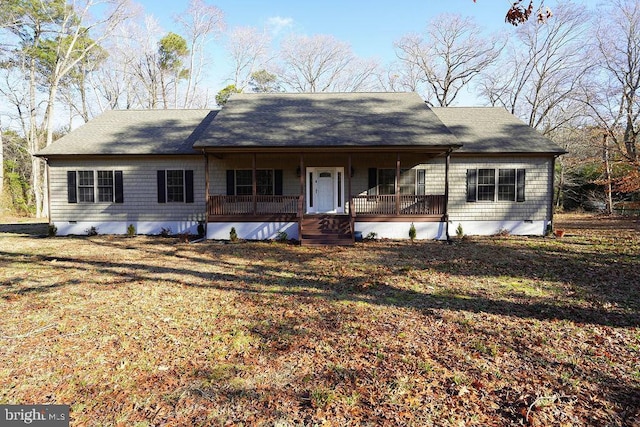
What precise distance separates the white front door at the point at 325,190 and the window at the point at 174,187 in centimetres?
514

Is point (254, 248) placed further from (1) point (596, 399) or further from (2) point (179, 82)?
(2) point (179, 82)

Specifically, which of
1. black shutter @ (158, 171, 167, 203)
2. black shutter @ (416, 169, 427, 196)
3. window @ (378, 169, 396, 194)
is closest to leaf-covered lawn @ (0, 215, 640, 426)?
black shutter @ (158, 171, 167, 203)

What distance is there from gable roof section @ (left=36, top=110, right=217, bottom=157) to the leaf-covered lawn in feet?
21.1

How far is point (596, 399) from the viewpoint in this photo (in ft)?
9.87

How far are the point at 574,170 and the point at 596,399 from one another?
2675 cm

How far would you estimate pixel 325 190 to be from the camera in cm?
1375

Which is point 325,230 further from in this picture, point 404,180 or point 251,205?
point 404,180

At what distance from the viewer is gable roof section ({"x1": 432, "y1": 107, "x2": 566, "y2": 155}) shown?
13.0 m

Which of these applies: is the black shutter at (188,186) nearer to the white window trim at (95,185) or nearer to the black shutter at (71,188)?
the white window trim at (95,185)

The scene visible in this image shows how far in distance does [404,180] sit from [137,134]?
37.5ft

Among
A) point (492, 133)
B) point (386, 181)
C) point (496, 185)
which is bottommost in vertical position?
point (496, 185)

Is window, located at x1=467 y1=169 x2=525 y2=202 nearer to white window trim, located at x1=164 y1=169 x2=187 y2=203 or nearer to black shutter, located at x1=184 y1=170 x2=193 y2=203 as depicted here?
black shutter, located at x1=184 y1=170 x2=193 y2=203

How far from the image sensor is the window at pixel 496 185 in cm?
1325

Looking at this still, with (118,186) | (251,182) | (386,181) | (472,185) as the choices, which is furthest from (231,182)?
(472,185)
